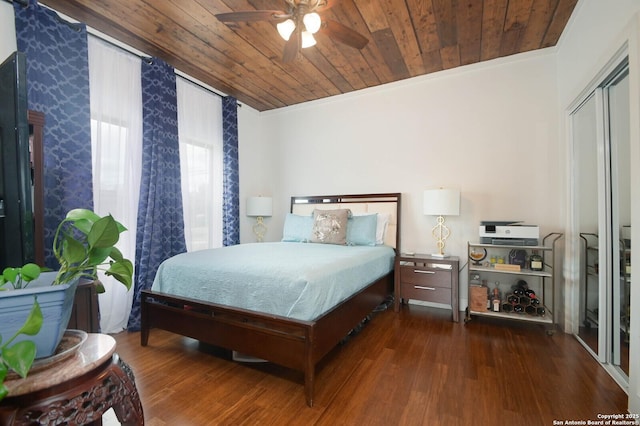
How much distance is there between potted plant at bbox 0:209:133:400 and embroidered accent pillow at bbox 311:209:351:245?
2.60 m

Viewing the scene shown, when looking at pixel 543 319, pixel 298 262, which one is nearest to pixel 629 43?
pixel 543 319

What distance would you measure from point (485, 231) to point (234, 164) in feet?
10.4

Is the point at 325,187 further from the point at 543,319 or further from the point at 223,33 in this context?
the point at 543,319

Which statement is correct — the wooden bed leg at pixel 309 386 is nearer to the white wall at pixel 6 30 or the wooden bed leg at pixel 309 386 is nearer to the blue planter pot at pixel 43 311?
the blue planter pot at pixel 43 311

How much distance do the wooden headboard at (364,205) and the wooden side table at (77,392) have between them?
3.11m

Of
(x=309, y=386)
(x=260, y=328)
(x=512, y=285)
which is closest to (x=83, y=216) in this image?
(x=260, y=328)

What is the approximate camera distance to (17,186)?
92 cm

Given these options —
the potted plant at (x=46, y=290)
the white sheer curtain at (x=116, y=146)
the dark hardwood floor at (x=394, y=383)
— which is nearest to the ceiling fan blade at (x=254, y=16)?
the white sheer curtain at (x=116, y=146)

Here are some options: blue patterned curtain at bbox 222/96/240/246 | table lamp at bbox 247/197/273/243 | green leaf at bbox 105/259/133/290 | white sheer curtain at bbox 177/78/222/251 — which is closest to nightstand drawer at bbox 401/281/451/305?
table lamp at bbox 247/197/273/243

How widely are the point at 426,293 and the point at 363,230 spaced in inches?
38.0

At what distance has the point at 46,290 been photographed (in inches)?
25.5

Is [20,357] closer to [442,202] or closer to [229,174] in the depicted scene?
[442,202]

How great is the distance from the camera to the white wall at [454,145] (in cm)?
295

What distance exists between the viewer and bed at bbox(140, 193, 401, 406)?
1.70 meters
